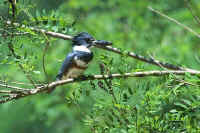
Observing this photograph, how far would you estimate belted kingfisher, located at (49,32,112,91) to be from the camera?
315 centimetres

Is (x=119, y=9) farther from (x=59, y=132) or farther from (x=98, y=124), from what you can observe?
(x=98, y=124)

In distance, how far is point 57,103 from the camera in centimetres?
614

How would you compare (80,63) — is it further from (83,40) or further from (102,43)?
(102,43)

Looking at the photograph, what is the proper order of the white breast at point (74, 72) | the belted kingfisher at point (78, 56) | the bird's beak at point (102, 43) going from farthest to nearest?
1. the belted kingfisher at point (78, 56)
2. the white breast at point (74, 72)
3. the bird's beak at point (102, 43)

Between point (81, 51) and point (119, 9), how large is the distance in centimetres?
369

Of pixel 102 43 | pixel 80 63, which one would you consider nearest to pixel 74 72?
pixel 80 63

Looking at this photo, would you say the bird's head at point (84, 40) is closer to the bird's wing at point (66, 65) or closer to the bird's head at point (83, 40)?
the bird's head at point (83, 40)

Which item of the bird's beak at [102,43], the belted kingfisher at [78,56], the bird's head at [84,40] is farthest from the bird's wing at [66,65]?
the bird's beak at [102,43]

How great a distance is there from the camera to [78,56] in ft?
10.5

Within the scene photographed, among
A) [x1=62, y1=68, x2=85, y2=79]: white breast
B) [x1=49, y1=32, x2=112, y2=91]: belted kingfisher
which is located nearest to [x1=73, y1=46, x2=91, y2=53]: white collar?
[x1=49, y1=32, x2=112, y2=91]: belted kingfisher

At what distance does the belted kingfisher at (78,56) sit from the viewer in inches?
124

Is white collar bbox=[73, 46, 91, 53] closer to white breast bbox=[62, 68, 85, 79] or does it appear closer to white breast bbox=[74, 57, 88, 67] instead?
white breast bbox=[74, 57, 88, 67]

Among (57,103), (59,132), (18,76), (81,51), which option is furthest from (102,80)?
(59,132)

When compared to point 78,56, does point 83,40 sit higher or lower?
higher
